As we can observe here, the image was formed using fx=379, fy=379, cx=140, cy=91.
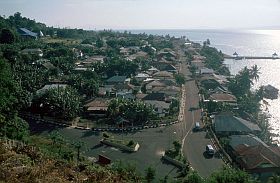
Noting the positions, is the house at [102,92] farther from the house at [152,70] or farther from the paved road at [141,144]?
the house at [152,70]

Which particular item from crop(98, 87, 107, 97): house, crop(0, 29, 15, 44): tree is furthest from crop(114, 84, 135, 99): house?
crop(0, 29, 15, 44): tree

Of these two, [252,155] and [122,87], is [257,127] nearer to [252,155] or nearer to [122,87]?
[252,155]

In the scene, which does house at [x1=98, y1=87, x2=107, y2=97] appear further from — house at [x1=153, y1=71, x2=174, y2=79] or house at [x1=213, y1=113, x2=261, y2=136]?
house at [x1=213, y1=113, x2=261, y2=136]

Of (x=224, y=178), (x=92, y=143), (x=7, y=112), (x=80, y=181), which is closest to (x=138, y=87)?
(x=92, y=143)

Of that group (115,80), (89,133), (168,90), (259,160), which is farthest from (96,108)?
(259,160)

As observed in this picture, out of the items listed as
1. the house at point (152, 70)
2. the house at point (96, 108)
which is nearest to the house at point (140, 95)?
the house at point (96, 108)
